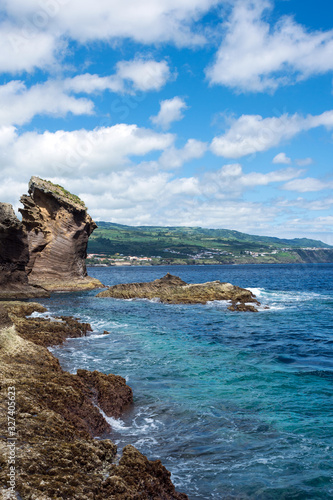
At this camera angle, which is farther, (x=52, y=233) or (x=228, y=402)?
(x=52, y=233)

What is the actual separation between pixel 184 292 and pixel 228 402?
30197 mm

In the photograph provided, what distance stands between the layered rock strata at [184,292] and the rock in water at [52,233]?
9.22 m

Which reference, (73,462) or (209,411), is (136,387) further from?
(73,462)

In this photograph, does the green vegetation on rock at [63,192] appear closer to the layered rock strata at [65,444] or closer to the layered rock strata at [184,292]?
the layered rock strata at [184,292]

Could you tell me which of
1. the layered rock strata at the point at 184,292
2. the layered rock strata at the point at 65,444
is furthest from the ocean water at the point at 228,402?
the layered rock strata at the point at 184,292

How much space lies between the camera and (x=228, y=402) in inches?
425

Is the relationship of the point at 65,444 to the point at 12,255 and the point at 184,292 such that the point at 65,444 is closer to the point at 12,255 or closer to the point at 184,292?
the point at 12,255

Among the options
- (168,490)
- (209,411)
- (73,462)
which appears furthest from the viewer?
(209,411)

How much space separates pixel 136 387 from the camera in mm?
12055

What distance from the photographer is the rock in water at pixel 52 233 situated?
47.9 m

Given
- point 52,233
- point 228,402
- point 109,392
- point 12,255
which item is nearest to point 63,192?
point 52,233

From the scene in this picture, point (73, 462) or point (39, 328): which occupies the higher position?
point (73, 462)

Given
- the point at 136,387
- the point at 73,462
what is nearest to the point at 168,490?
the point at 73,462

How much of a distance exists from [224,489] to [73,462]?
3.16 metres
